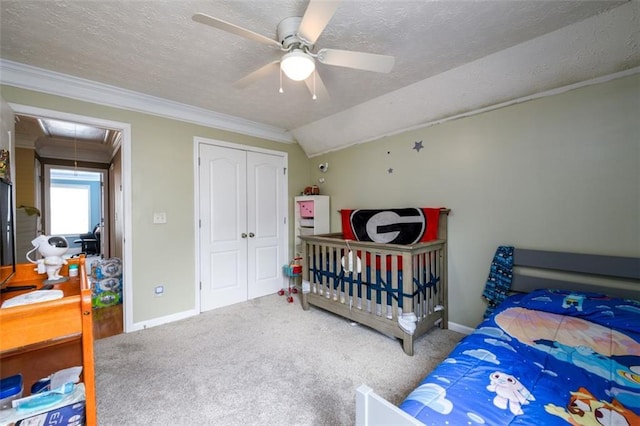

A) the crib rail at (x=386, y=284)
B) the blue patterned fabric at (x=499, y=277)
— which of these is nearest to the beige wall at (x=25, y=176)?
the crib rail at (x=386, y=284)

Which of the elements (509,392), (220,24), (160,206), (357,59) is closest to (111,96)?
(160,206)

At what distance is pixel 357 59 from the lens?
5.07ft

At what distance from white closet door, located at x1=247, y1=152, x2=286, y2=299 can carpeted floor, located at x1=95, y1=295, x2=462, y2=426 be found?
2.84 feet

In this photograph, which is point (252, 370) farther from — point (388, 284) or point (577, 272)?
point (577, 272)

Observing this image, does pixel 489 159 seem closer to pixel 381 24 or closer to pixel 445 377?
pixel 381 24

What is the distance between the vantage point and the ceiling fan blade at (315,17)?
46.7 inches

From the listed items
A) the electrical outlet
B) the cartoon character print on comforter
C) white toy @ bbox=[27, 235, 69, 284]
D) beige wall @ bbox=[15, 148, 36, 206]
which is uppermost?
beige wall @ bbox=[15, 148, 36, 206]

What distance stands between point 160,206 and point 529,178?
3.60 m

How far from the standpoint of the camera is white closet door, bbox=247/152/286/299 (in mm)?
3641

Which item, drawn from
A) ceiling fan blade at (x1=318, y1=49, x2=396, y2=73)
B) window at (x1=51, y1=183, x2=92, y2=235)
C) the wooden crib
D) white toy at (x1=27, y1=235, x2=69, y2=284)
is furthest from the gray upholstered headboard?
window at (x1=51, y1=183, x2=92, y2=235)

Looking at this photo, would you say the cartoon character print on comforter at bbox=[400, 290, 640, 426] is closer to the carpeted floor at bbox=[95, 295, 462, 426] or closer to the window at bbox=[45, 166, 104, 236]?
the carpeted floor at bbox=[95, 295, 462, 426]

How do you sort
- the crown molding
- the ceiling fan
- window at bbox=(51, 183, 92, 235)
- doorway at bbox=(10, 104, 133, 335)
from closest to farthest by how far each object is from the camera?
the ceiling fan → the crown molding → doorway at bbox=(10, 104, 133, 335) → window at bbox=(51, 183, 92, 235)

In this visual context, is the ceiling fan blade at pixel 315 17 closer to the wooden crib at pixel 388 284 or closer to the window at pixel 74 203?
the wooden crib at pixel 388 284

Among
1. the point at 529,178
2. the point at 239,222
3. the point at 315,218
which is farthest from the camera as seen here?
the point at 315,218
